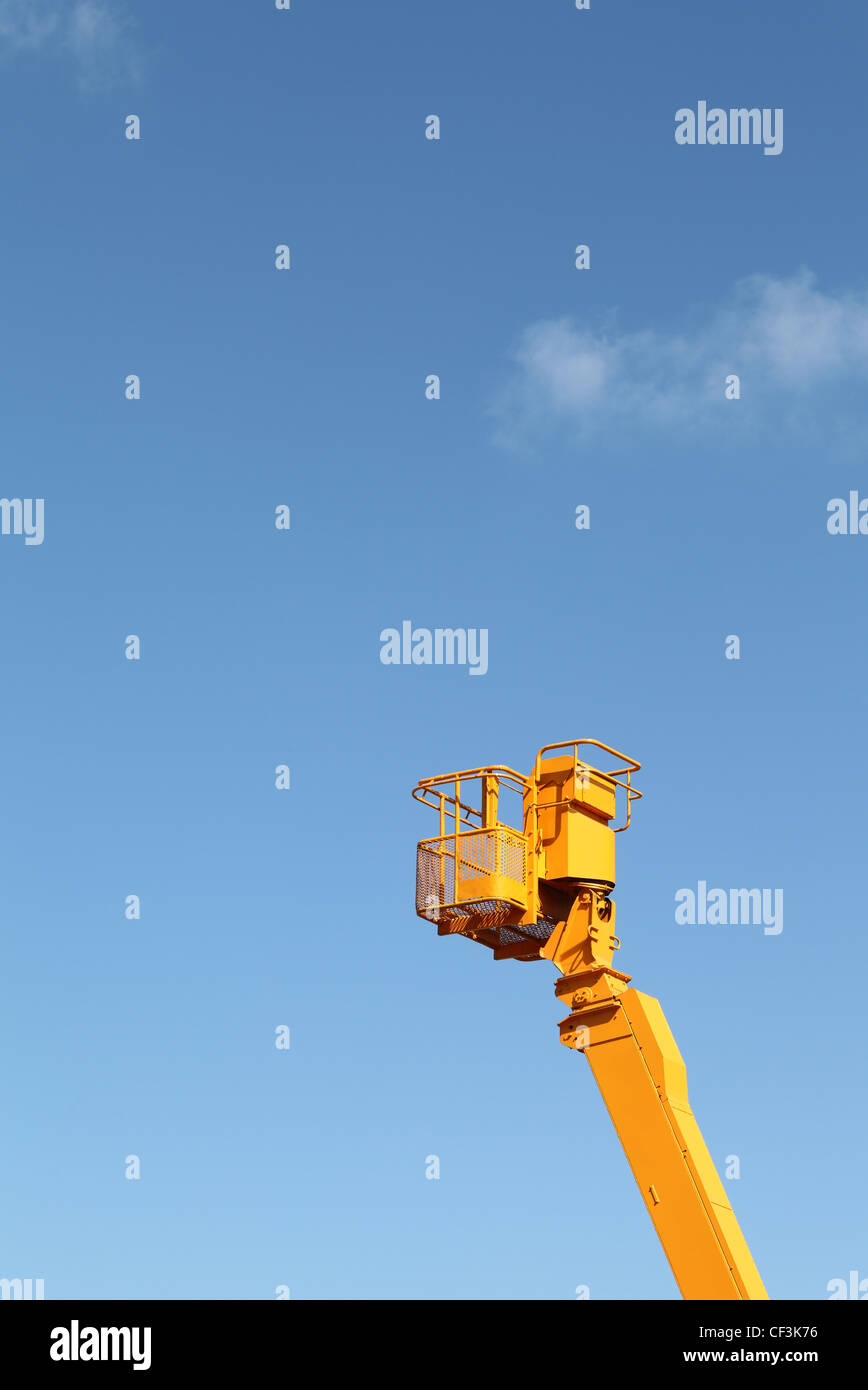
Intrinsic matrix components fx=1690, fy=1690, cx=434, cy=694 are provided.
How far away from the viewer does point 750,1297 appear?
52.5 feet

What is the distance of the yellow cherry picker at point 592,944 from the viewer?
16312 mm

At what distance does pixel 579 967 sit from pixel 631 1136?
183cm

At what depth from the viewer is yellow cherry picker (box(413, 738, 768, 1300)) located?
16312 mm

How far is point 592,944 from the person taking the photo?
1766cm
